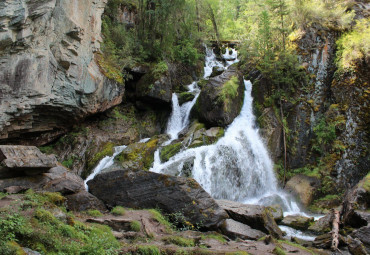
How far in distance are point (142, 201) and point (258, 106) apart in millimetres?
11031

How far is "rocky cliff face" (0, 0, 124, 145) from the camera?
394 inches

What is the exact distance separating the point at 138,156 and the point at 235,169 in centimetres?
506

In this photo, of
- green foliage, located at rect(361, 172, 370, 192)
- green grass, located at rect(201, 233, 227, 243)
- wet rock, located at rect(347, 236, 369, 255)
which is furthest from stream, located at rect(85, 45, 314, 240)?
green grass, located at rect(201, 233, 227, 243)

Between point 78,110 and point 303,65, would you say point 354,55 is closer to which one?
point 303,65

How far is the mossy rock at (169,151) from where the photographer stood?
1332 centimetres

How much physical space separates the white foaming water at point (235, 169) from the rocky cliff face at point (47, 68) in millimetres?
5436

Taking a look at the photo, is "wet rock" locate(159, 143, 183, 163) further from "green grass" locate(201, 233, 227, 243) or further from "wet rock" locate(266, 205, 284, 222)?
"green grass" locate(201, 233, 227, 243)

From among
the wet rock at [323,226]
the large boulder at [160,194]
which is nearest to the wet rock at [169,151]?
the large boulder at [160,194]

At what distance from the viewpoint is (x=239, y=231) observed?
26.7ft

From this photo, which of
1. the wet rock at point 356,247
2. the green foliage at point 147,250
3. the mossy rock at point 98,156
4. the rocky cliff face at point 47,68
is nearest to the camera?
the green foliage at point 147,250

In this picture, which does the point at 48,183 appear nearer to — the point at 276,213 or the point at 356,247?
Result: the point at 276,213

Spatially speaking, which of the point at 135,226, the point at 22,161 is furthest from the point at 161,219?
the point at 22,161

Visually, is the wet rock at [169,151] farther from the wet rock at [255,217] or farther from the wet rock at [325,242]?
the wet rock at [325,242]

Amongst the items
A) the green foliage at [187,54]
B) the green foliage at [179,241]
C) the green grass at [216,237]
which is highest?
the green foliage at [187,54]
